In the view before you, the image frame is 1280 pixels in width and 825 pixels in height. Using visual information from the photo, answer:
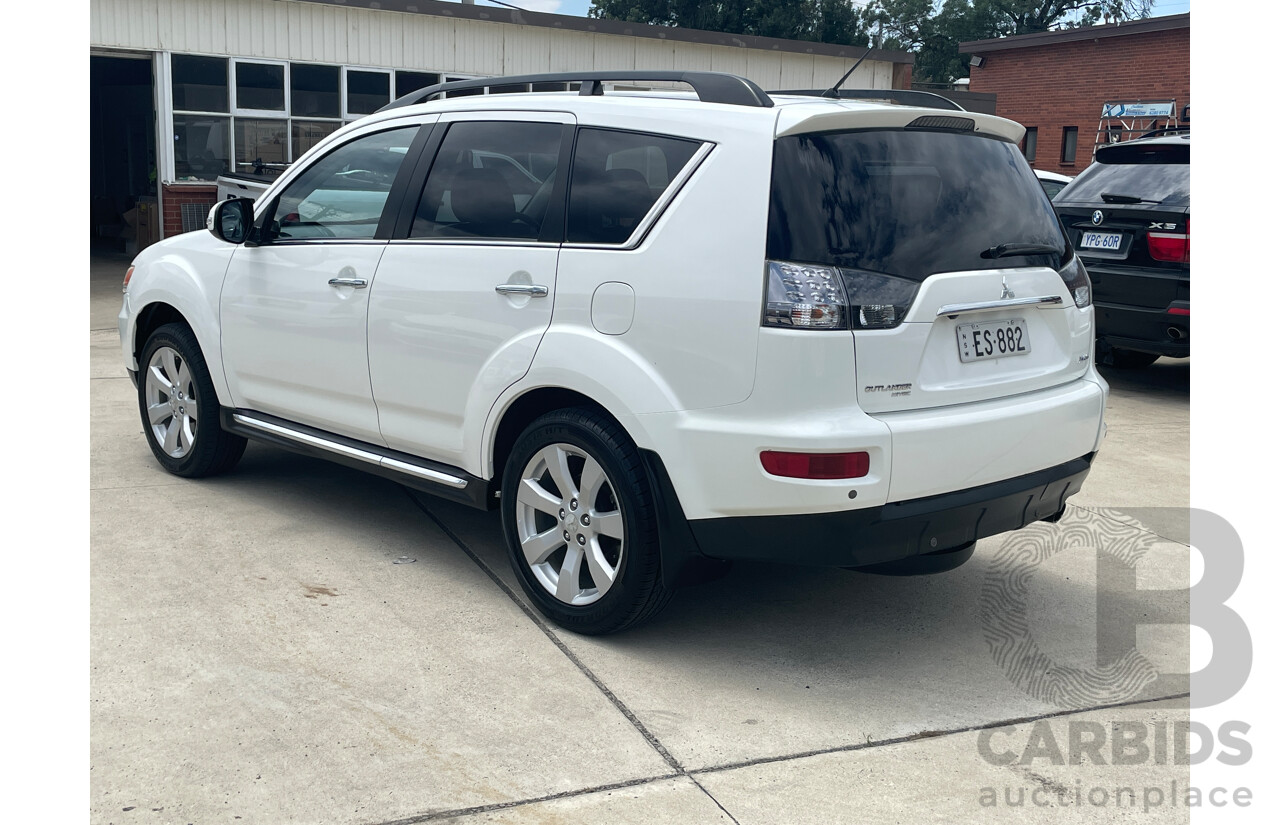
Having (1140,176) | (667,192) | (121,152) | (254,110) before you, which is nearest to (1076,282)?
(667,192)

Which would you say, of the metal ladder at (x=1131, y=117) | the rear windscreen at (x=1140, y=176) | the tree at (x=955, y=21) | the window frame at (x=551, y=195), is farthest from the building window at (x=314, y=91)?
the tree at (x=955, y=21)

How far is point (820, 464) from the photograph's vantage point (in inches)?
131

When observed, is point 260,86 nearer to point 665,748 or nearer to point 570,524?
point 570,524

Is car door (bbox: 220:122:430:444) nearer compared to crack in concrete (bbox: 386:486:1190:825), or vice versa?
crack in concrete (bbox: 386:486:1190:825)

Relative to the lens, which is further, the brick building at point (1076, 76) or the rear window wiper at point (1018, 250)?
the brick building at point (1076, 76)

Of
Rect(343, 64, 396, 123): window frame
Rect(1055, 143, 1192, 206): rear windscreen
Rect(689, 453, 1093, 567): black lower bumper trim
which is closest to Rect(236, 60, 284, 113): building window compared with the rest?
Rect(343, 64, 396, 123): window frame

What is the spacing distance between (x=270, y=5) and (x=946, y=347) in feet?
51.6

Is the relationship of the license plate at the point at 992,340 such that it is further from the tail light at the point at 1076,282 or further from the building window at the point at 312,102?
the building window at the point at 312,102

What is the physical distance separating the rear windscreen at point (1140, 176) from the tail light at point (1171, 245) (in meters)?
0.23

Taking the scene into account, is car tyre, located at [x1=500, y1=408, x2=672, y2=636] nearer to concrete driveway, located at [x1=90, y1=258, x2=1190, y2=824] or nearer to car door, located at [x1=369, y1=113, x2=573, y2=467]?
concrete driveway, located at [x1=90, y1=258, x2=1190, y2=824]

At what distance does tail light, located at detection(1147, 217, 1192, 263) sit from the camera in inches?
308

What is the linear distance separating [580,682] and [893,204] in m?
1.76

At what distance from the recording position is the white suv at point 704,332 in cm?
336

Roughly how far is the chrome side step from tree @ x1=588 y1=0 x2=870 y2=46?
49576 millimetres
